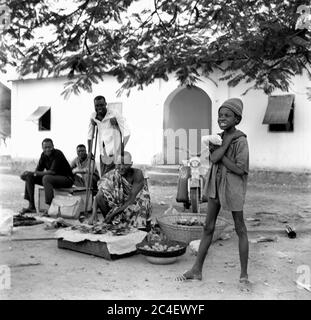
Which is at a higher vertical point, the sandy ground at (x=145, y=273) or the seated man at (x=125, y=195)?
the seated man at (x=125, y=195)

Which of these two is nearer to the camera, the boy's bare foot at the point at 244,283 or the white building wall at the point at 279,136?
the boy's bare foot at the point at 244,283

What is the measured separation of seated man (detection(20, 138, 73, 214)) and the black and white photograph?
0.02m

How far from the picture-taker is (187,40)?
8.52m

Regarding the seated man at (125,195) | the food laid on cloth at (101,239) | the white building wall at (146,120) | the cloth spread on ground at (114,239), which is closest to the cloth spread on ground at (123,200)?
the seated man at (125,195)

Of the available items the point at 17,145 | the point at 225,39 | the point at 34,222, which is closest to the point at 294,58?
the point at 225,39

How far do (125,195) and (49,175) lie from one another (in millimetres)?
2125

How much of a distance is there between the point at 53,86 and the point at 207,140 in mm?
14204

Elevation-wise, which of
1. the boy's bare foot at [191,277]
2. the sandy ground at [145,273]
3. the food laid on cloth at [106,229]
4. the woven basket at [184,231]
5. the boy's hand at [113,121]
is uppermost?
the boy's hand at [113,121]

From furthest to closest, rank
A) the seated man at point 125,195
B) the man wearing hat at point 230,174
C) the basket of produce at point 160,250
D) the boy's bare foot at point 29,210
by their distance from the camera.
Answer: the boy's bare foot at point 29,210
the seated man at point 125,195
the basket of produce at point 160,250
the man wearing hat at point 230,174

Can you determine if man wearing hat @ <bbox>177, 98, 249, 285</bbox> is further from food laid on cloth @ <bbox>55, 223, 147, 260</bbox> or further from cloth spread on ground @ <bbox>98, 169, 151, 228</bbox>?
cloth spread on ground @ <bbox>98, 169, 151, 228</bbox>

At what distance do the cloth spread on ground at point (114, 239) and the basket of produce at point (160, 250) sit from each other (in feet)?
0.50

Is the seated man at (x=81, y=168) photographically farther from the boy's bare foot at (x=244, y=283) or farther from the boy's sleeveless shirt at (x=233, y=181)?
the boy's bare foot at (x=244, y=283)

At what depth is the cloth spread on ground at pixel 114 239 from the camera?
16.4ft

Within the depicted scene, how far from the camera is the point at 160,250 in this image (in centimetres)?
480
